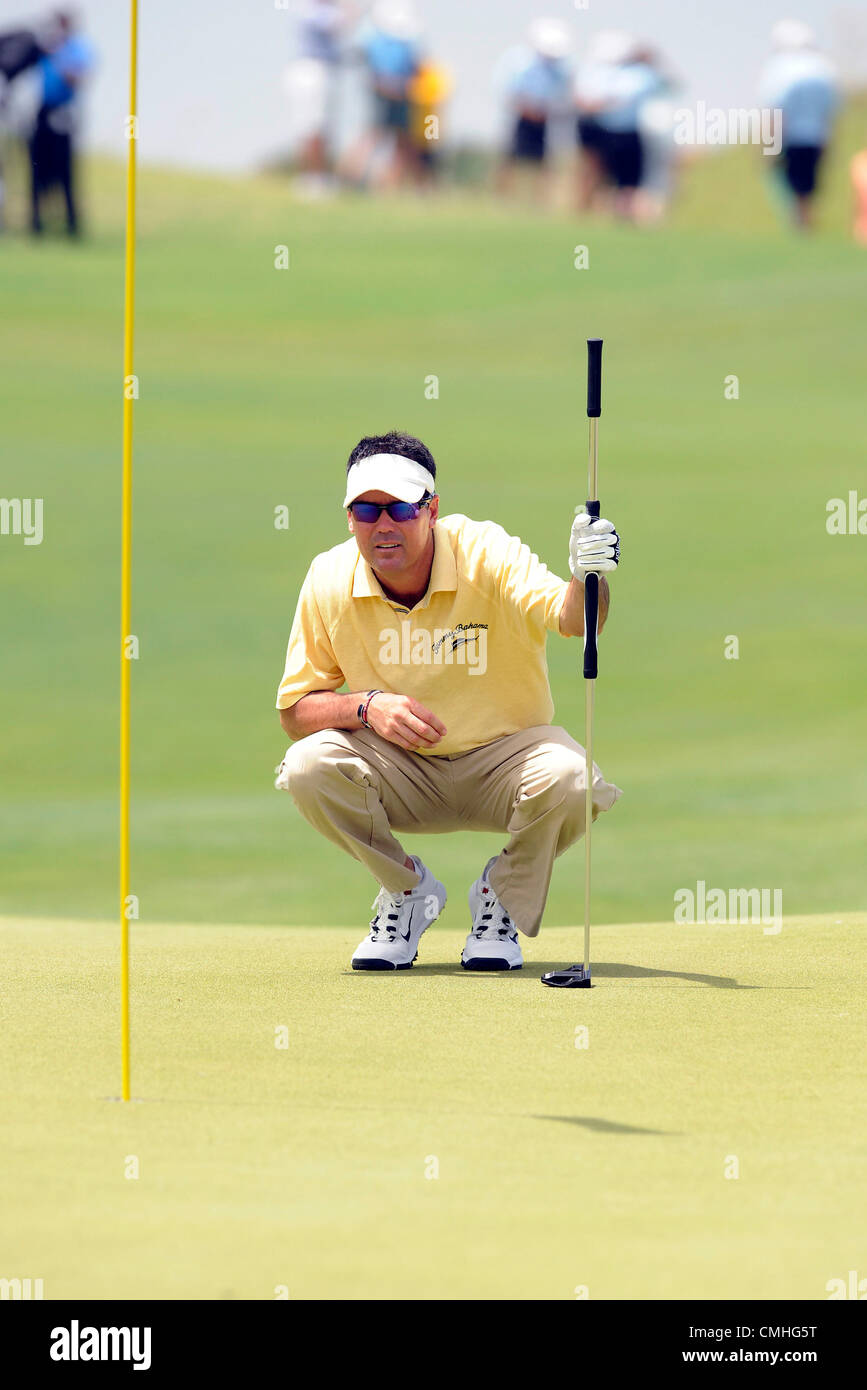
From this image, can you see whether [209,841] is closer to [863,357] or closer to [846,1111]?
[846,1111]

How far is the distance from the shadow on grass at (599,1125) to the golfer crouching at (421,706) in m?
1.75

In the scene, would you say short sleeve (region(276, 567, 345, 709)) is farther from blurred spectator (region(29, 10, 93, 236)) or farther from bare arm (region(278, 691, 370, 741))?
blurred spectator (region(29, 10, 93, 236))

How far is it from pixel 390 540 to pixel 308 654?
0.43 m

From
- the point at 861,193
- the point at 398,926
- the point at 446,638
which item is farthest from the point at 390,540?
the point at 861,193

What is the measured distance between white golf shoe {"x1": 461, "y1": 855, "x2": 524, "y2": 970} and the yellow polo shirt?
1.39 feet

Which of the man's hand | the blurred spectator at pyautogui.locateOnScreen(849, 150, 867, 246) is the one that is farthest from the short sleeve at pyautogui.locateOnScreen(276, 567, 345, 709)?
the blurred spectator at pyautogui.locateOnScreen(849, 150, 867, 246)

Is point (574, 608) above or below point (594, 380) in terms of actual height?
below

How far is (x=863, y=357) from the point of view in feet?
81.6

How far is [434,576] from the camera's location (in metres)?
5.76

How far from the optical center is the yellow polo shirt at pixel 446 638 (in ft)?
18.8

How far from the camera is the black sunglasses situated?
5594 mm

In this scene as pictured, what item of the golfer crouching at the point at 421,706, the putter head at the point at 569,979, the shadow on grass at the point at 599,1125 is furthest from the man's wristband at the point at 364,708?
the shadow on grass at the point at 599,1125

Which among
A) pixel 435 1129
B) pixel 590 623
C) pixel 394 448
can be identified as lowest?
pixel 435 1129

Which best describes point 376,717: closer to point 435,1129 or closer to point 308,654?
point 308,654
